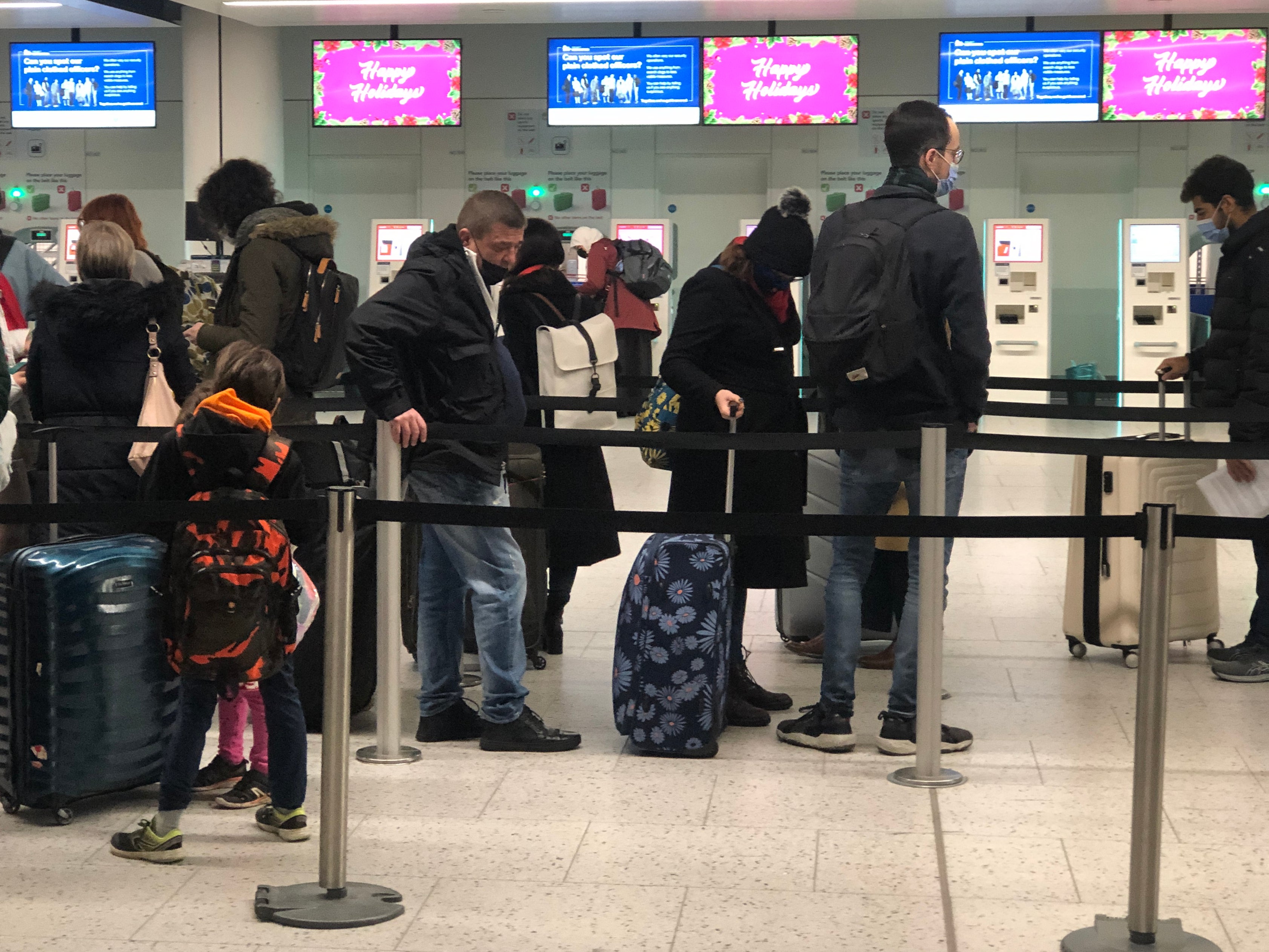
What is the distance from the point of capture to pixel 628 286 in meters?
10.6

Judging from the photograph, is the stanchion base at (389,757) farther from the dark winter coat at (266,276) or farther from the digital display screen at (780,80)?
the digital display screen at (780,80)

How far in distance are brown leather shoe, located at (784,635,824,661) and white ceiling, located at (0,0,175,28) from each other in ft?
28.7

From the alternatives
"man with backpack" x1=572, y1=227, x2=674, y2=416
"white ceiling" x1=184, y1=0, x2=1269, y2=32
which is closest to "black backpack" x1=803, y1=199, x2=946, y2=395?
"man with backpack" x1=572, y1=227, x2=674, y2=416

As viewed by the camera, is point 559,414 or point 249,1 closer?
point 559,414

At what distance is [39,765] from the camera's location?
2.99m

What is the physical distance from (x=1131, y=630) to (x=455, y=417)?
2.17 metres

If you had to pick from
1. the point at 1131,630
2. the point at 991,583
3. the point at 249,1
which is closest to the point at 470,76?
the point at 249,1

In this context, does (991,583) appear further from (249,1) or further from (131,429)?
(249,1)

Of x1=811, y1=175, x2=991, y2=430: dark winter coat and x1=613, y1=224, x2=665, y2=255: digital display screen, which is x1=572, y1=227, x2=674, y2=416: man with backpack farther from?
x1=811, y1=175, x2=991, y2=430: dark winter coat

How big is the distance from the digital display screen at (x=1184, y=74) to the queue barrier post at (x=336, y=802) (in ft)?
34.6

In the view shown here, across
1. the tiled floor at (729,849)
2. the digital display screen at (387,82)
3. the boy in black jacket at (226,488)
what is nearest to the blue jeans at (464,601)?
the tiled floor at (729,849)

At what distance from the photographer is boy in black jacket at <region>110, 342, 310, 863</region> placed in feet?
9.25

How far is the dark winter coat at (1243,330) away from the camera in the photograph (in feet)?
14.5

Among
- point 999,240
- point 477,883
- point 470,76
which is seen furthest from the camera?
point 470,76
